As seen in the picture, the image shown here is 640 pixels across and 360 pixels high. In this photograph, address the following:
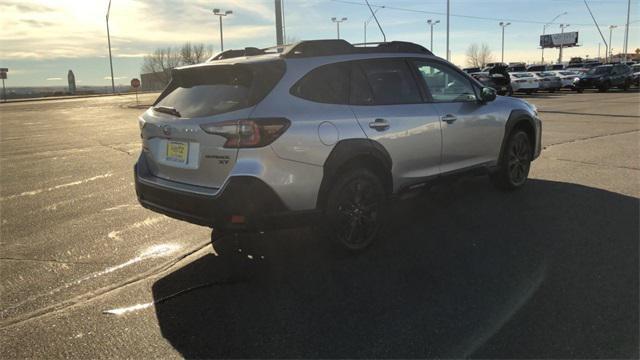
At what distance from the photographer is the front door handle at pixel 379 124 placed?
15.2 feet

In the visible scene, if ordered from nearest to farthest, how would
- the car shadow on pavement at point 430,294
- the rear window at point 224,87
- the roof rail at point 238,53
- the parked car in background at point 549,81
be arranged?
1. the car shadow on pavement at point 430,294
2. the rear window at point 224,87
3. the roof rail at point 238,53
4. the parked car in background at point 549,81

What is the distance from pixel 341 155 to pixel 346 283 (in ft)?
3.32

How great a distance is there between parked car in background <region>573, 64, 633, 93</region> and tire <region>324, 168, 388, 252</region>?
35787mm

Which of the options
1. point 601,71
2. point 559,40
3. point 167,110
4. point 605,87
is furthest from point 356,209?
point 559,40

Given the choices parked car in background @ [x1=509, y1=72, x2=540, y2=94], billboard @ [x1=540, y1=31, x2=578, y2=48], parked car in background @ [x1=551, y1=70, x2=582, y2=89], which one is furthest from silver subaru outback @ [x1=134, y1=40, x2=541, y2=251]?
billboard @ [x1=540, y1=31, x2=578, y2=48]

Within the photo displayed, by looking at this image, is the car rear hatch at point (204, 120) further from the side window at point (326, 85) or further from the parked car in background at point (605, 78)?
the parked car in background at point (605, 78)

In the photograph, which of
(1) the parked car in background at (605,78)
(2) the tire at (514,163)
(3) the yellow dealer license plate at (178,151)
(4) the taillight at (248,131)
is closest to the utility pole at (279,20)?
(2) the tire at (514,163)

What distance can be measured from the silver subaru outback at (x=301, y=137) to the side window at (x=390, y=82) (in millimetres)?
13

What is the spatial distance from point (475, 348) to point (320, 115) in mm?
2065

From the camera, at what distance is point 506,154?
6.53 meters

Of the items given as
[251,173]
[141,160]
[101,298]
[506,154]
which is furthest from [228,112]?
[506,154]

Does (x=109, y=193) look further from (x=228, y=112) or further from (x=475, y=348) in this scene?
(x=475, y=348)

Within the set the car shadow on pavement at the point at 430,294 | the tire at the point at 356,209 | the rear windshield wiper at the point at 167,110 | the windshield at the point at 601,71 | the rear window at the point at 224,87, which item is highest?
the windshield at the point at 601,71

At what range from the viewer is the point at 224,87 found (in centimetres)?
421
